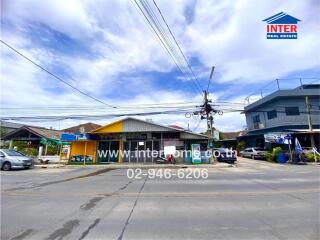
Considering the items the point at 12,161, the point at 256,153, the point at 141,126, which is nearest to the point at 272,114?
the point at 256,153

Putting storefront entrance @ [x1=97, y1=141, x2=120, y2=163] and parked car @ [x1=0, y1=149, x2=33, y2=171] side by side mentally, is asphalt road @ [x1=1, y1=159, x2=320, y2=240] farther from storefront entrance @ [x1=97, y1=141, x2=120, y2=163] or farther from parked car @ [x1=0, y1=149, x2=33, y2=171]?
storefront entrance @ [x1=97, y1=141, x2=120, y2=163]

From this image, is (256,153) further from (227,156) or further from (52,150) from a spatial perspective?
(52,150)

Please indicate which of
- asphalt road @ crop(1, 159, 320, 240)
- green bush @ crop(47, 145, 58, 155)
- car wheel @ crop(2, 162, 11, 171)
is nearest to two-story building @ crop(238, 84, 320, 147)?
asphalt road @ crop(1, 159, 320, 240)

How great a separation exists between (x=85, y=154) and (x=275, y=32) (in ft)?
74.8

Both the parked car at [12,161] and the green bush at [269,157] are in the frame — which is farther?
the green bush at [269,157]

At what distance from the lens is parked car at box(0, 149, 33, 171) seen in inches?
819

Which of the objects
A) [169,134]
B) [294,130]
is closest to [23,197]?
[169,134]

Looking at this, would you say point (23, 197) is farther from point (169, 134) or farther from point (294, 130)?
point (294, 130)

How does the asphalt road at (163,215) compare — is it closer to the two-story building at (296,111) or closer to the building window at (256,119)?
the two-story building at (296,111)

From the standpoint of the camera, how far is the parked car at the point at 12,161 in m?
20.8

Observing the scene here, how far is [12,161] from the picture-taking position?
20.8 metres

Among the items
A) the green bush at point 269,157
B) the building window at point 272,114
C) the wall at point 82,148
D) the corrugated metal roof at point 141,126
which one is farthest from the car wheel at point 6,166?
the building window at point 272,114

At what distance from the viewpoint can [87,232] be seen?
5184mm

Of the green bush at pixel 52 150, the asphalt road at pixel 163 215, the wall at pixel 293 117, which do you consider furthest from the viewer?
the green bush at pixel 52 150
